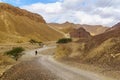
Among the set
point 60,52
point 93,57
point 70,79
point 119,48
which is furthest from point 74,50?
point 70,79

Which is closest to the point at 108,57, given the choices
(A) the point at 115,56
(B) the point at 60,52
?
(A) the point at 115,56

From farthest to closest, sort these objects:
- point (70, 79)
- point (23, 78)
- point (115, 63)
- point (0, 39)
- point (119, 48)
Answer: point (0, 39) < point (119, 48) < point (115, 63) < point (23, 78) < point (70, 79)

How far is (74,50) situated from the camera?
232ft

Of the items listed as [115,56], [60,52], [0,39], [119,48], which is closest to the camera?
[115,56]

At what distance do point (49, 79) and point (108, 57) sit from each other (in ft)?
60.3

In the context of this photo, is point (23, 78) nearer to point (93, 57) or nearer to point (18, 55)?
point (93, 57)

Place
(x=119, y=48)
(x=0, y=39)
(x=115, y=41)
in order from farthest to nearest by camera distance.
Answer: (x=0, y=39) < (x=115, y=41) < (x=119, y=48)

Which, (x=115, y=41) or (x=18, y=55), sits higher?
(x=115, y=41)

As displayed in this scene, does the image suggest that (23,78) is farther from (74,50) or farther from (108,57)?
(74,50)

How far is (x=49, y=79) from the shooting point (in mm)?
27828

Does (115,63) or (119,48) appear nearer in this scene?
(115,63)

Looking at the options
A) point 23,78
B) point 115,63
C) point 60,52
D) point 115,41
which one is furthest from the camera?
point 60,52

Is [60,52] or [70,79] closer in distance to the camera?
[70,79]

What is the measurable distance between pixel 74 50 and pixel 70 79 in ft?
146
